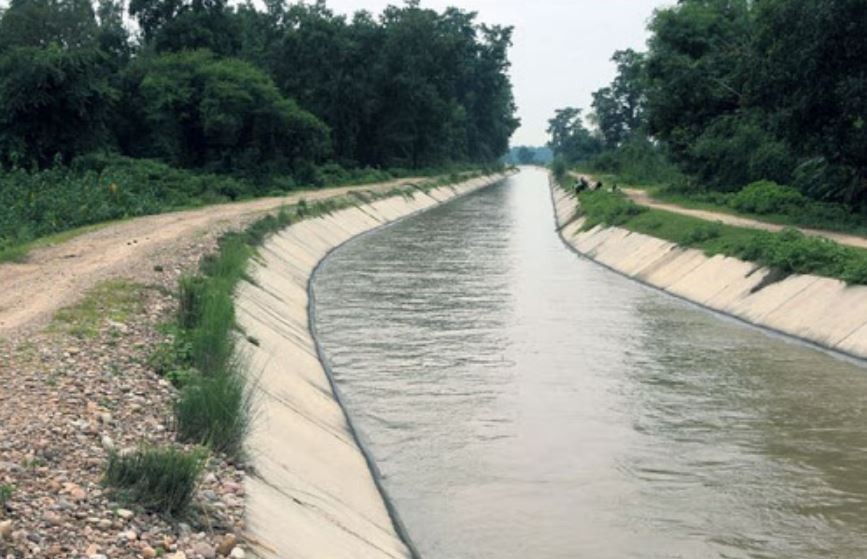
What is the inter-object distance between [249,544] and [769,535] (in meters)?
→ 5.49

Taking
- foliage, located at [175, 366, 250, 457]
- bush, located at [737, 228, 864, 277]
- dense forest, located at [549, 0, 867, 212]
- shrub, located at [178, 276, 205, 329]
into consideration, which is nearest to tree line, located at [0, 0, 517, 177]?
dense forest, located at [549, 0, 867, 212]

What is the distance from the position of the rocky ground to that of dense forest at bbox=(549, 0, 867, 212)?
21.6 m

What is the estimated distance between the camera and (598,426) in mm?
13242

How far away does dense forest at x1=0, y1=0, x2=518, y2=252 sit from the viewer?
1564 inches

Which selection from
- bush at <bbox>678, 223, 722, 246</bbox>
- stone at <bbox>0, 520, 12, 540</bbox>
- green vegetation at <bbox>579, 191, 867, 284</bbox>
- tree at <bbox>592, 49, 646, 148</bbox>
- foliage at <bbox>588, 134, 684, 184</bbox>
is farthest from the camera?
tree at <bbox>592, 49, 646, 148</bbox>

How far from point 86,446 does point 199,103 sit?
48.3 m

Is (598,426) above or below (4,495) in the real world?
below

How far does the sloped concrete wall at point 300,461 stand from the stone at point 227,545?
27 cm

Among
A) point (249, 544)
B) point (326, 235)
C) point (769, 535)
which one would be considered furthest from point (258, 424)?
point (326, 235)

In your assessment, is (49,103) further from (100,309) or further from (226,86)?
(100,309)

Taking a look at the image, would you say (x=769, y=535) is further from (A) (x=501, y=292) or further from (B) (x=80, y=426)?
(A) (x=501, y=292)

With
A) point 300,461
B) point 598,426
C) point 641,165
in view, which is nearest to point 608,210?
point 598,426

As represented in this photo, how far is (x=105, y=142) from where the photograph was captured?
45969mm

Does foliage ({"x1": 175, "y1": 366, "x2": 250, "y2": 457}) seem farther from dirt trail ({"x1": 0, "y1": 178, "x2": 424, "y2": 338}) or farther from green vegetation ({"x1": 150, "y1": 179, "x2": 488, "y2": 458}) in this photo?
dirt trail ({"x1": 0, "y1": 178, "x2": 424, "y2": 338})
